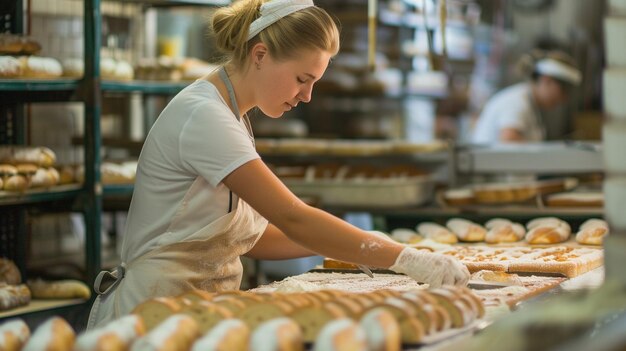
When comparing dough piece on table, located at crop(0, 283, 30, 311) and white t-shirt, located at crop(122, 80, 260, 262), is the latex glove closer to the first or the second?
white t-shirt, located at crop(122, 80, 260, 262)

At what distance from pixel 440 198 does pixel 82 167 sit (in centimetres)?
185

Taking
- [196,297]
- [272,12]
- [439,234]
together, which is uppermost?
[272,12]

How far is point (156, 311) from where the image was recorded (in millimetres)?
2008

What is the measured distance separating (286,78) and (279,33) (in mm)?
122

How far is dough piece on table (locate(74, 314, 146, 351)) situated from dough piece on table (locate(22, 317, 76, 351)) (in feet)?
0.10

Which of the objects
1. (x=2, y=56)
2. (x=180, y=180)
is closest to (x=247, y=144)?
(x=180, y=180)

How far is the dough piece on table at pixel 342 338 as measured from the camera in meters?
1.61

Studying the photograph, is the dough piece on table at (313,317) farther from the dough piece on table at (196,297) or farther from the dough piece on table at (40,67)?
the dough piece on table at (40,67)

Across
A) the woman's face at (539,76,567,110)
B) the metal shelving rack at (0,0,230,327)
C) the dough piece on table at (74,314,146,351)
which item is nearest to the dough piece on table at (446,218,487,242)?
the metal shelving rack at (0,0,230,327)

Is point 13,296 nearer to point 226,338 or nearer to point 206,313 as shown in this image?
point 206,313

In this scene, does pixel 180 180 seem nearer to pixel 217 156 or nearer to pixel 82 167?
pixel 217 156

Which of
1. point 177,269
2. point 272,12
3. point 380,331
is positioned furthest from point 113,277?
point 380,331

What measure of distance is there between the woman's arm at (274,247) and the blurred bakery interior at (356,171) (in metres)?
0.10

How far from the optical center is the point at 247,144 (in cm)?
244
